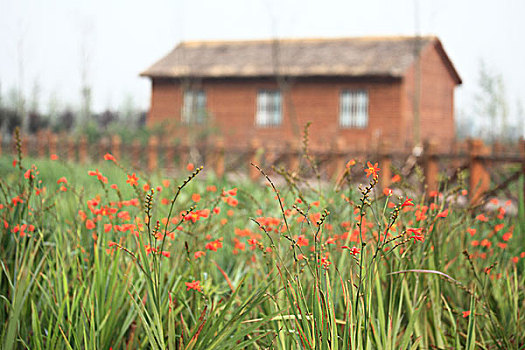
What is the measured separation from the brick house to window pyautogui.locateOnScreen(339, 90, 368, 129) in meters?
0.04

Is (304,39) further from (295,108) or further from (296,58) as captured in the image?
(295,108)

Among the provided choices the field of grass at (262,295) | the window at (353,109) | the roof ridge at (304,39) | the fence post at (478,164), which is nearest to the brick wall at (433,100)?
the roof ridge at (304,39)

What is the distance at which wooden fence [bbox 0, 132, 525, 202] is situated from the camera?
6.21 metres

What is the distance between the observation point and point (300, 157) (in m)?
4.06

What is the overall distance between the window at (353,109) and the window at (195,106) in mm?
5513

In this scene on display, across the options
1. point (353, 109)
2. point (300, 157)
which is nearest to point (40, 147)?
point (353, 109)

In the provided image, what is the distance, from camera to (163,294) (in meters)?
2.45

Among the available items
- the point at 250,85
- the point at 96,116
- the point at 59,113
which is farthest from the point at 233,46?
the point at 59,113

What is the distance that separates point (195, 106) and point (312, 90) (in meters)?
4.72

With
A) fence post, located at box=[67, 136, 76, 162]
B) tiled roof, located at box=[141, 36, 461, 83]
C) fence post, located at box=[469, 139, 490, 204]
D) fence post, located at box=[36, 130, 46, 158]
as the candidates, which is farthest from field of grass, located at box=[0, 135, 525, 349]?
fence post, located at box=[36, 130, 46, 158]

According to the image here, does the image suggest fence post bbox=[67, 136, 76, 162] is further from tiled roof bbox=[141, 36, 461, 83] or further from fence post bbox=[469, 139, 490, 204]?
fence post bbox=[469, 139, 490, 204]

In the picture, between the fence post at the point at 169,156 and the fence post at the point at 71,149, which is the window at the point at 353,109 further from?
the fence post at the point at 71,149

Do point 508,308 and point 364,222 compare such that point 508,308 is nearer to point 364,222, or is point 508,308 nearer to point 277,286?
point 364,222

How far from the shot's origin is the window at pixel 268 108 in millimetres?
21984
